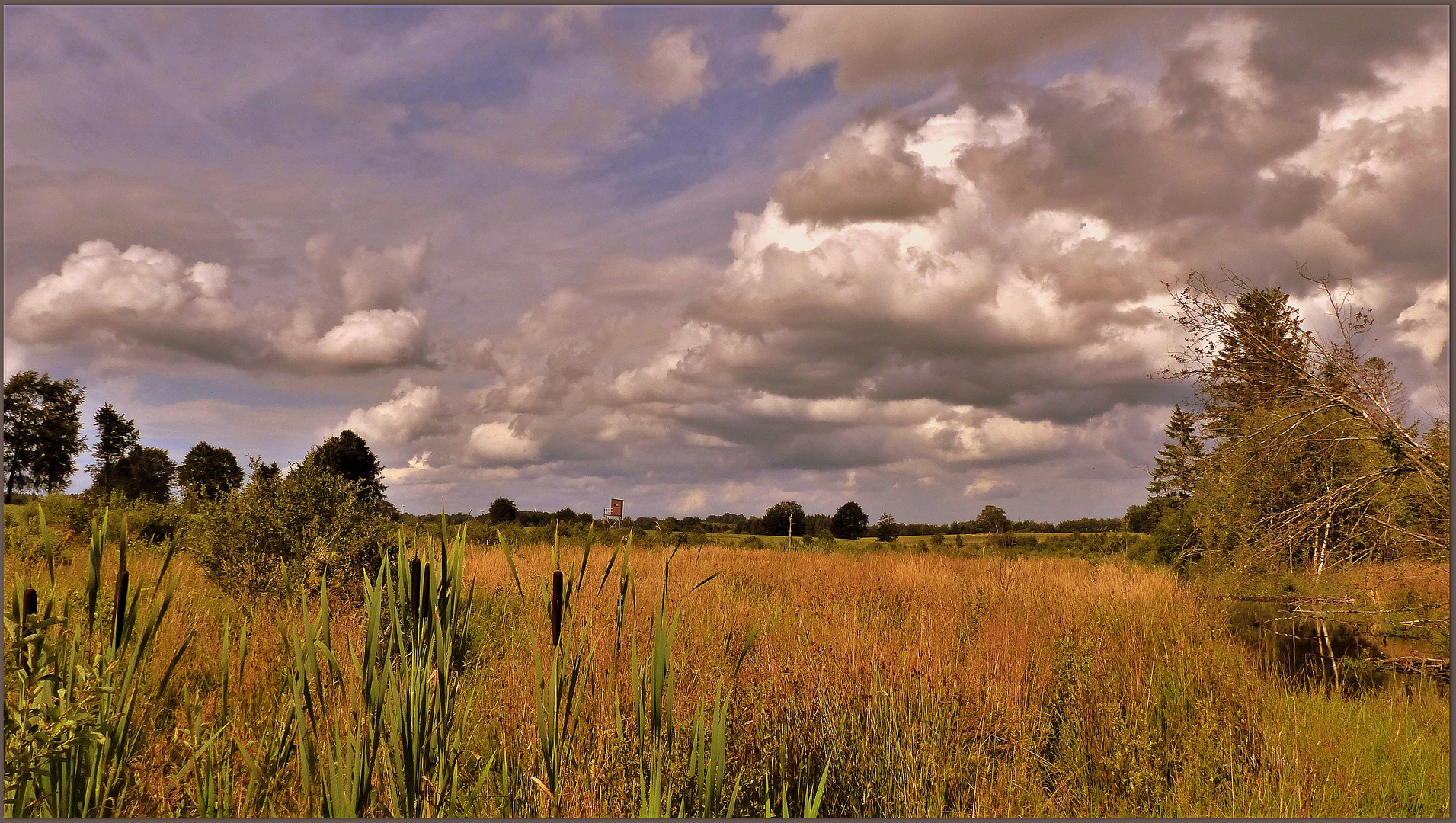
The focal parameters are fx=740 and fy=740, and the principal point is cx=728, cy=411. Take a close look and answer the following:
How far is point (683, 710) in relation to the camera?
430 cm

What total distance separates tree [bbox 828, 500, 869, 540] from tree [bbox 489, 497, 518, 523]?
1053 inches

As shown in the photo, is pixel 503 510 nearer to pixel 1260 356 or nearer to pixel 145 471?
pixel 1260 356

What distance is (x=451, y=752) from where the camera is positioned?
296 cm

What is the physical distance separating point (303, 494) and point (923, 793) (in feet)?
28.5

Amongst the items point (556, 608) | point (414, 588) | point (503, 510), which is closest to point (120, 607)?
point (414, 588)

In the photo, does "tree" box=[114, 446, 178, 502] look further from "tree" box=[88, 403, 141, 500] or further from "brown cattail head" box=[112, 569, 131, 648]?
"brown cattail head" box=[112, 569, 131, 648]

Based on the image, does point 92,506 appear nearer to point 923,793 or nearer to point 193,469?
point 923,793

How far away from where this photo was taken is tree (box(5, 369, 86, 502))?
85.9 ft

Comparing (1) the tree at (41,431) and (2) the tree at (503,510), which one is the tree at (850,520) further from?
(1) the tree at (41,431)

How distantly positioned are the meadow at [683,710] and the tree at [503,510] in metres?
19.7

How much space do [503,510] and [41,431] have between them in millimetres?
17329

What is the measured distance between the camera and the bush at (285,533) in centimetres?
940

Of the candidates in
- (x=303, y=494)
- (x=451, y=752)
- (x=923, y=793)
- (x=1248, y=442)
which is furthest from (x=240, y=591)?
(x=1248, y=442)

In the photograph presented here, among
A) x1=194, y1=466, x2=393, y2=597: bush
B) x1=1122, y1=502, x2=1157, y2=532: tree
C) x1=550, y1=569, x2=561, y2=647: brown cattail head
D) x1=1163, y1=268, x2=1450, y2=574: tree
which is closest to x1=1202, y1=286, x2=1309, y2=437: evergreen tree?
x1=1163, y1=268, x2=1450, y2=574: tree
